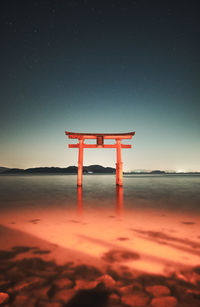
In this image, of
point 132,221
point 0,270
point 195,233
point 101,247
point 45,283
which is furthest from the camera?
point 132,221

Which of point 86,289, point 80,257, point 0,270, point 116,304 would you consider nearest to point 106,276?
point 86,289

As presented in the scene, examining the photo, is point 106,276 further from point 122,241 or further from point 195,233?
point 195,233

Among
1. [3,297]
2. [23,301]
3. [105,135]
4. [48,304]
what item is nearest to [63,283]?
[48,304]

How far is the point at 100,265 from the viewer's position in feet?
7.49

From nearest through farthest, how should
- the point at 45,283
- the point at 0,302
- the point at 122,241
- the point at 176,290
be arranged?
the point at 0,302 → the point at 176,290 → the point at 45,283 → the point at 122,241

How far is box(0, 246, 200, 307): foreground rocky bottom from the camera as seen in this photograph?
1.60 meters

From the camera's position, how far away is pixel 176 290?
1755mm

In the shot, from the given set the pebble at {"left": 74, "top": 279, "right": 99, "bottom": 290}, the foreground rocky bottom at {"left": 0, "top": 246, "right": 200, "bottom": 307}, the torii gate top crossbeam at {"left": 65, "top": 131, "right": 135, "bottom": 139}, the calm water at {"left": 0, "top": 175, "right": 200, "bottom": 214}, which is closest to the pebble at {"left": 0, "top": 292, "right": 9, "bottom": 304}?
the foreground rocky bottom at {"left": 0, "top": 246, "right": 200, "bottom": 307}

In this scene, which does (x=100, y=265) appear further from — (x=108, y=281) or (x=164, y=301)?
(x=164, y=301)

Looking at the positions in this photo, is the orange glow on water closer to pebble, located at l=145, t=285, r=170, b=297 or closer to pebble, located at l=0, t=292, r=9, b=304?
pebble, located at l=145, t=285, r=170, b=297

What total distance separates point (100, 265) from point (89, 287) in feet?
1.65

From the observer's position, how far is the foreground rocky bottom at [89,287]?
160cm

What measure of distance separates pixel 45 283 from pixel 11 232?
226 centimetres

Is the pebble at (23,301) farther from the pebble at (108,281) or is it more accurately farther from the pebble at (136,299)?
the pebble at (136,299)
